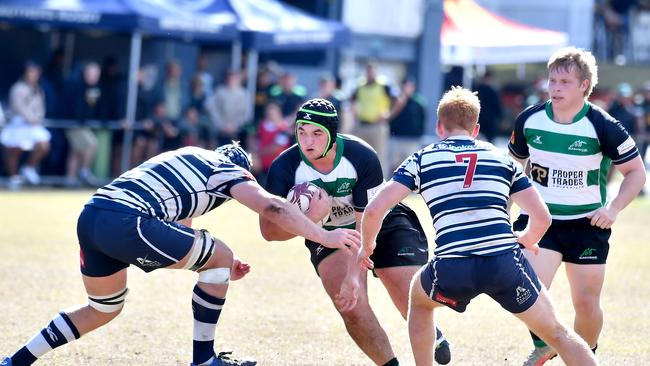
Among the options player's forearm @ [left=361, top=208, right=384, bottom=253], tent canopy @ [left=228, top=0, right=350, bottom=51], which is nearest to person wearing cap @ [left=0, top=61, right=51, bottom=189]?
tent canopy @ [left=228, top=0, right=350, bottom=51]

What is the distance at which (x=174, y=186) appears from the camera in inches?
243

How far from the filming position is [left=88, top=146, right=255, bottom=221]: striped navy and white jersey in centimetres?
614

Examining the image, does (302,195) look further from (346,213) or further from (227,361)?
(227,361)

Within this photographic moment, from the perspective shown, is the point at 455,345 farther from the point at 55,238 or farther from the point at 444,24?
the point at 444,24

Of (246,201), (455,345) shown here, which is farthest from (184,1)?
(246,201)

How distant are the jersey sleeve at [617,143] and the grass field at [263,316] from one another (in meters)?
1.32

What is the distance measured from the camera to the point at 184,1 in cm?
2031

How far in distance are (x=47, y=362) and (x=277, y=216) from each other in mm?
1812

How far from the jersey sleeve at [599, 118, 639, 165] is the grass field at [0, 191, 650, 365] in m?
1.32

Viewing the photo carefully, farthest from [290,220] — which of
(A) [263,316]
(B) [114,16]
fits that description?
(B) [114,16]

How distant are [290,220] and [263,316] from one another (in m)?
2.94

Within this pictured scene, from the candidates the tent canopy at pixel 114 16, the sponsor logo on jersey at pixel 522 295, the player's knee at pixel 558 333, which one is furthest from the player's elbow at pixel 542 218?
the tent canopy at pixel 114 16

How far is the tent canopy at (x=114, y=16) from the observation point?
18.6 m

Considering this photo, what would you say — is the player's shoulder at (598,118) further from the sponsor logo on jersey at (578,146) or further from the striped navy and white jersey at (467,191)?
the striped navy and white jersey at (467,191)
